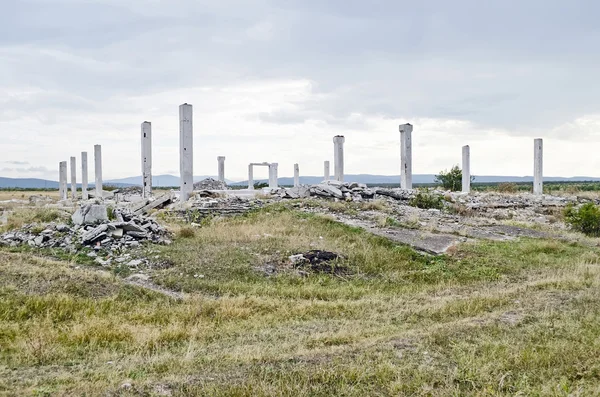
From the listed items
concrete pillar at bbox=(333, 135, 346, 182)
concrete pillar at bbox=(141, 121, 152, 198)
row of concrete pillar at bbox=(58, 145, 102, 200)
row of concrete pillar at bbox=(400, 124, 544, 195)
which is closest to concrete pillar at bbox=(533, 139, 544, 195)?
row of concrete pillar at bbox=(400, 124, 544, 195)

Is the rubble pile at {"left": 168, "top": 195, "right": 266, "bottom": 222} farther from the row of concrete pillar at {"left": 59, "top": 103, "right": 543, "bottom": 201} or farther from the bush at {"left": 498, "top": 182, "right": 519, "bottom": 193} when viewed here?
the bush at {"left": 498, "top": 182, "right": 519, "bottom": 193}

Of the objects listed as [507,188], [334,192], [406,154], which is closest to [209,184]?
[406,154]

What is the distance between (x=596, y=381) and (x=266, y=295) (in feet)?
17.5

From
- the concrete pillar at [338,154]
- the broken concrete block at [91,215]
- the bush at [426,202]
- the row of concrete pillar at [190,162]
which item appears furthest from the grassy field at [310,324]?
the concrete pillar at [338,154]

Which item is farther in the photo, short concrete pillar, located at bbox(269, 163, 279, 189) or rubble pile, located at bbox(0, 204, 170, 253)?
short concrete pillar, located at bbox(269, 163, 279, 189)

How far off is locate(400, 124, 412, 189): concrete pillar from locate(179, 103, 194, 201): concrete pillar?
1060 centimetres

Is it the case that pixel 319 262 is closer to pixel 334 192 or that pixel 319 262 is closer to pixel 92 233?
pixel 92 233

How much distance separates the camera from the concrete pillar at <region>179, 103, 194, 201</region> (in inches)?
768

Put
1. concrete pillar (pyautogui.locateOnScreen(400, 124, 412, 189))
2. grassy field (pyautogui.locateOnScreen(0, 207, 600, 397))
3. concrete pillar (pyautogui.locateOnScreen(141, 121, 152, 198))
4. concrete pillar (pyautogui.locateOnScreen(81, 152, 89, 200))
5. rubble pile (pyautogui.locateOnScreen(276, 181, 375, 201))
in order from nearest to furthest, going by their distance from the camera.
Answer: grassy field (pyautogui.locateOnScreen(0, 207, 600, 397))
rubble pile (pyautogui.locateOnScreen(276, 181, 375, 201))
concrete pillar (pyautogui.locateOnScreen(141, 121, 152, 198))
concrete pillar (pyautogui.locateOnScreen(400, 124, 412, 189))
concrete pillar (pyautogui.locateOnScreen(81, 152, 89, 200))

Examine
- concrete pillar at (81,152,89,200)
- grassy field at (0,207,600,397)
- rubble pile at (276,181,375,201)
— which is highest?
concrete pillar at (81,152,89,200)

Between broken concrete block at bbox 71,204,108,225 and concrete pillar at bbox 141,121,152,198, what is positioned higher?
concrete pillar at bbox 141,121,152,198

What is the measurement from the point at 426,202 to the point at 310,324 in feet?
50.5

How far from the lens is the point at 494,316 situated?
6.58m

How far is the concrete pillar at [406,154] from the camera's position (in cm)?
2459
